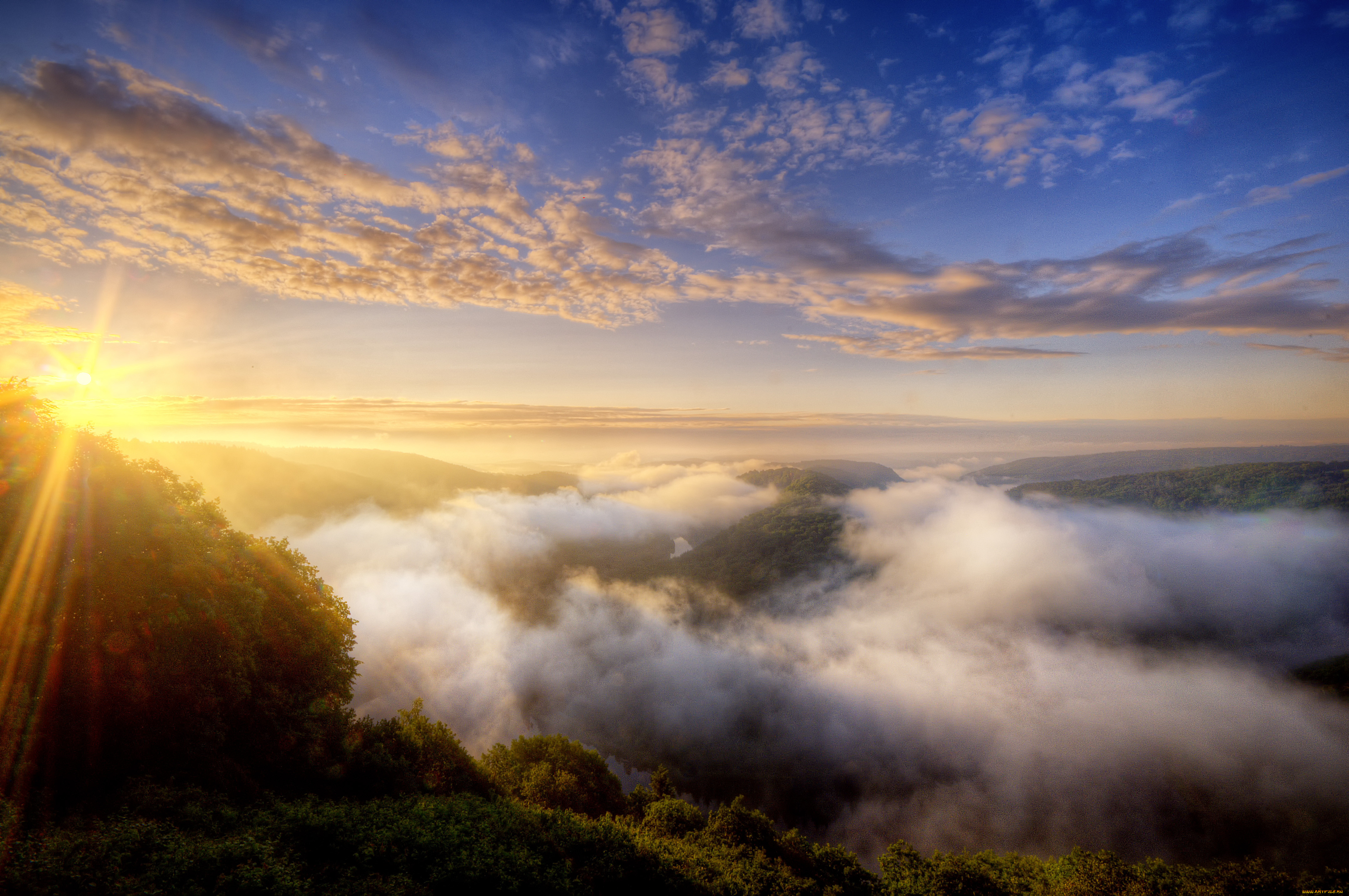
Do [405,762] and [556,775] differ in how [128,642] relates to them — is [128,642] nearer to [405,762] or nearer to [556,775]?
[405,762]

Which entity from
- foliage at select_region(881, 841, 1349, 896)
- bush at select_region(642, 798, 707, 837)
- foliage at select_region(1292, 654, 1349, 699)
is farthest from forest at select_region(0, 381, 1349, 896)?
foliage at select_region(1292, 654, 1349, 699)

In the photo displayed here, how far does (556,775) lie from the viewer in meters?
36.8

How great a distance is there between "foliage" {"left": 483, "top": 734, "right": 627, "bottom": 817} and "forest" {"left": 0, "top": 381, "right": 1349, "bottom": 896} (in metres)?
5.81

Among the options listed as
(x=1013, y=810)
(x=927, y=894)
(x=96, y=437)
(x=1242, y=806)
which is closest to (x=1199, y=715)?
(x=1242, y=806)

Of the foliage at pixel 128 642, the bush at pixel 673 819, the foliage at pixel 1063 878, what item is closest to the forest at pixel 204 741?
the foliage at pixel 128 642

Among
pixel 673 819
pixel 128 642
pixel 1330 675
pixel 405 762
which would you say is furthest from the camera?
pixel 1330 675

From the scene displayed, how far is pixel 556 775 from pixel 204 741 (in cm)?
2492

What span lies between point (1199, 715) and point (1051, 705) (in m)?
46.5

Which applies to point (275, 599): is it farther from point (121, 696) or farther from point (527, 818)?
point (527, 818)

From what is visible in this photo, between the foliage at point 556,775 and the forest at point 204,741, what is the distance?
5.81m

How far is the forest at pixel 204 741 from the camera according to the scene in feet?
45.1

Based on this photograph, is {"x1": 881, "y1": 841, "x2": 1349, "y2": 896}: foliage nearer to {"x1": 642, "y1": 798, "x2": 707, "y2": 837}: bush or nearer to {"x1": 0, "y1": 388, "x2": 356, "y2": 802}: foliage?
{"x1": 642, "y1": 798, "x2": 707, "y2": 837}: bush

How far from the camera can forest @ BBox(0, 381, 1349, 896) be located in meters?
13.8

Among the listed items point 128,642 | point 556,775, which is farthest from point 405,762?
point 556,775
